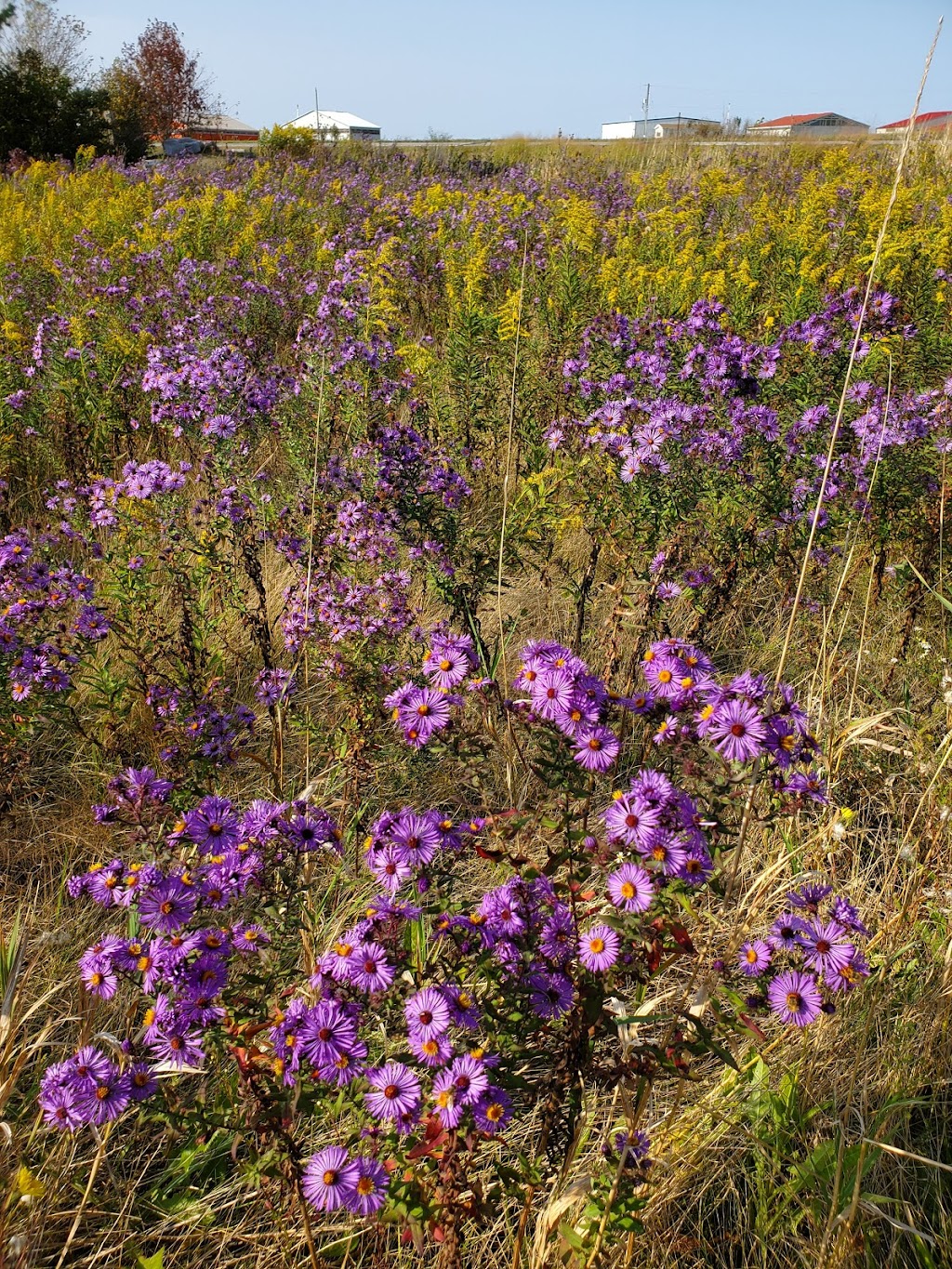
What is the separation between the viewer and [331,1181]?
1.17 metres

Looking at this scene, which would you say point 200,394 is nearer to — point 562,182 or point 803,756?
point 803,756

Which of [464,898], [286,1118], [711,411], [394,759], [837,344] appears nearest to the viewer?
[286,1118]

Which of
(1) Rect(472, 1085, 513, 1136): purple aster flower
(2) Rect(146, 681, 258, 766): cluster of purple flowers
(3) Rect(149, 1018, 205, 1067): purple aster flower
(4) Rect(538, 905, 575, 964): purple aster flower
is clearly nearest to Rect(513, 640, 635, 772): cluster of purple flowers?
(4) Rect(538, 905, 575, 964): purple aster flower

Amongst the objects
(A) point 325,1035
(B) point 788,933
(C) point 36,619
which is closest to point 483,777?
(B) point 788,933

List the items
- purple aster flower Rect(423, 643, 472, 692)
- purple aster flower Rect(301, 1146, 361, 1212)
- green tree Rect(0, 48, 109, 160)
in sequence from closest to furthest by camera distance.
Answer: purple aster flower Rect(301, 1146, 361, 1212), purple aster flower Rect(423, 643, 472, 692), green tree Rect(0, 48, 109, 160)

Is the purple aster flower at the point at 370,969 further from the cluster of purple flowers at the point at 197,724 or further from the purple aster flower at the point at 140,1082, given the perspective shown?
the cluster of purple flowers at the point at 197,724

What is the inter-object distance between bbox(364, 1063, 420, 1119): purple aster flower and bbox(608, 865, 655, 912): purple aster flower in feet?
1.27

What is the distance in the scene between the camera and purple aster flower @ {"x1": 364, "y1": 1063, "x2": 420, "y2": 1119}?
1.21 meters

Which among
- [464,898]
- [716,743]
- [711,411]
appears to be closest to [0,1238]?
[464,898]

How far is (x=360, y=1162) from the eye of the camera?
121 centimetres

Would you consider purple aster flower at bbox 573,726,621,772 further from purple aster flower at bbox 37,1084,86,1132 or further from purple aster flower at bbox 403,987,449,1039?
purple aster flower at bbox 37,1084,86,1132

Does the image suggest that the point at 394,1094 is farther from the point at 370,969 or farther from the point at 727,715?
the point at 727,715

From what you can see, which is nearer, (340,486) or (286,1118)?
(286,1118)

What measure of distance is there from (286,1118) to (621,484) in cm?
275
